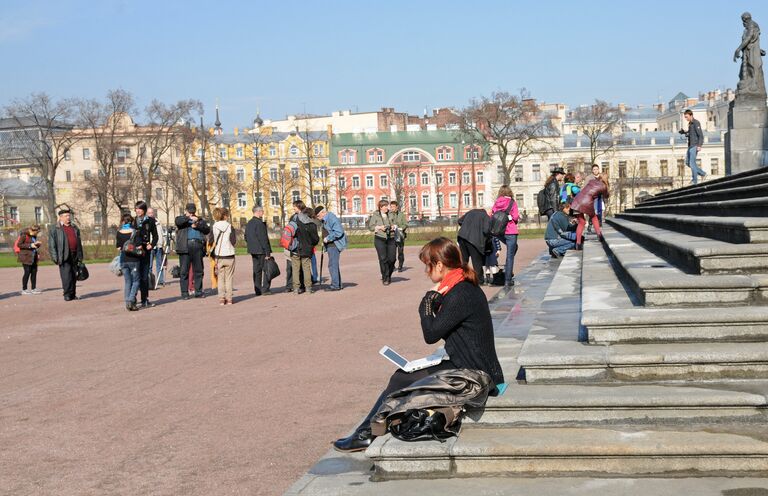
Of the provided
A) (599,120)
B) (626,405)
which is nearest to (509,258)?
(626,405)

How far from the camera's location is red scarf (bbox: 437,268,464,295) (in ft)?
20.3

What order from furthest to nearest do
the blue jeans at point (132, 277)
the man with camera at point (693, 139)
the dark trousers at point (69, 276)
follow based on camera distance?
the man with camera at point (693, 139), the dark trousers at point (69, 276), the blue jeans at point (132, 277)

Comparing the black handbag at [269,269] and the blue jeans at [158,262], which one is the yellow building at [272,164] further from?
the black handbag at [269,269]

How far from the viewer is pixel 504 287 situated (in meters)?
15.7

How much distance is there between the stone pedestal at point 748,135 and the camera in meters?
22.0

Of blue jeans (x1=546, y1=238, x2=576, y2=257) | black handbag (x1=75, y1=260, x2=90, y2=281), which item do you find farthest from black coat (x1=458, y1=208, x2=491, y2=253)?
black handbag (x1=75, y1=260, x2=90, y2=281)

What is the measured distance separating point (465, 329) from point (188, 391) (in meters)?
3.78

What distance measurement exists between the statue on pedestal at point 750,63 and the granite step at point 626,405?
1810 cm

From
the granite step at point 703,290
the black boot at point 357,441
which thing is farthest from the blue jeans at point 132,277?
the black boot at point 357,441

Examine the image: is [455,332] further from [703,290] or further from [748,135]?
[748,135]

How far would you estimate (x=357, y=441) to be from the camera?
6.00 meters

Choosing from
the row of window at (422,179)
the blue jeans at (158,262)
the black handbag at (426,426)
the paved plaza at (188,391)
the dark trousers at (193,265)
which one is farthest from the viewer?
the row of window at (422,179)

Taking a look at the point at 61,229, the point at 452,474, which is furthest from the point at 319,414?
the point at 61,229

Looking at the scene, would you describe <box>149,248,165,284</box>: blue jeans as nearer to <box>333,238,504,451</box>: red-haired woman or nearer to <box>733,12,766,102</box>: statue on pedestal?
<box>733,12,766,102</box>: statue on pedestal
